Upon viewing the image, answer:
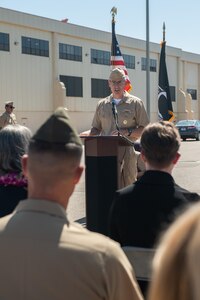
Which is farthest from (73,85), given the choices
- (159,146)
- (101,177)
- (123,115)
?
(159,146)

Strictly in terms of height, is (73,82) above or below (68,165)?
above

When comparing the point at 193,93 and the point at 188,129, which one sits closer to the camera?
the point at 188,129

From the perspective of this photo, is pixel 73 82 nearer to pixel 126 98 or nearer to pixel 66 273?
pixel 126 98

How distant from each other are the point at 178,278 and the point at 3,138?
262 cm

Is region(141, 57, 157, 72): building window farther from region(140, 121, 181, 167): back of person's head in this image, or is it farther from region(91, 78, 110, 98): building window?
region(140, 121, 181, 167): back of person's head

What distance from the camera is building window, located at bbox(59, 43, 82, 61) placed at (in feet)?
134

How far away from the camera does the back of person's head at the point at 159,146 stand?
10.1ft

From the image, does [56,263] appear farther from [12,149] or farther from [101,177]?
[101,177]

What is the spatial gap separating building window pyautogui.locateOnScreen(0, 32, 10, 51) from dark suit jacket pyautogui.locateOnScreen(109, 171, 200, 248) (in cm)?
3415

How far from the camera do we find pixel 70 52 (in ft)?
137

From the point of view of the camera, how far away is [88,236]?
1947 mm

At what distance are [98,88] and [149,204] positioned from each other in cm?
4207

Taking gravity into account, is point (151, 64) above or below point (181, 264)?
above

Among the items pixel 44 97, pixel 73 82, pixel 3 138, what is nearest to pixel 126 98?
pixel 3 138
